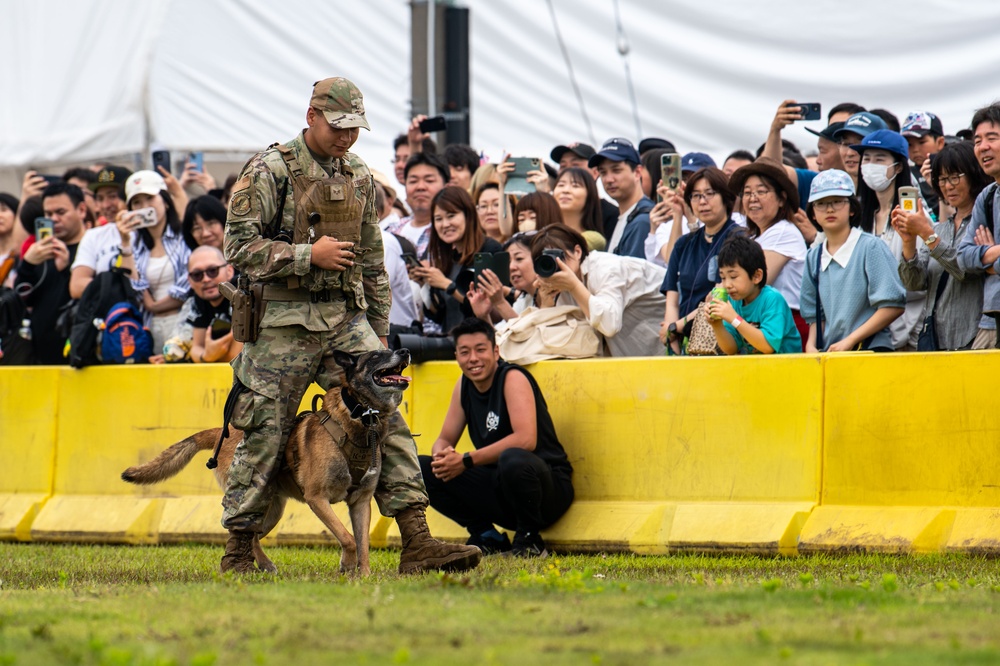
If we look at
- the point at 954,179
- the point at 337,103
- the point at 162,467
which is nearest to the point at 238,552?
the point at 162,467

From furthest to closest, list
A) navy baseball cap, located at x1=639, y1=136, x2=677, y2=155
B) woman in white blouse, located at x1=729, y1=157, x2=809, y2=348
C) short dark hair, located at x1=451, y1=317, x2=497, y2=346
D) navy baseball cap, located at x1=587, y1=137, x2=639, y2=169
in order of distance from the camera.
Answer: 1. navy baseball cap, located at x1=639, y1=136, x2=677, y2=155
2. navy baseball cap, located at x1=587, y1=137, x2=639, y2=169
3. woman in white blouse, located at x1=729, y1=157, x2=809, y2=348
4. short dark hair, located at x1=451, y1=317, x2=497, y2=346

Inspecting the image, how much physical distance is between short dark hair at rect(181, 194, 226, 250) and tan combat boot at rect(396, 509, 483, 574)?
4447mm

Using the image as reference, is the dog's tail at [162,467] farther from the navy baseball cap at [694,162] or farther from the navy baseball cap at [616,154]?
the navy baseball cap at [694,162]

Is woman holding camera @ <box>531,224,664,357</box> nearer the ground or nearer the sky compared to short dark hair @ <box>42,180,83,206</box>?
nearer the ground

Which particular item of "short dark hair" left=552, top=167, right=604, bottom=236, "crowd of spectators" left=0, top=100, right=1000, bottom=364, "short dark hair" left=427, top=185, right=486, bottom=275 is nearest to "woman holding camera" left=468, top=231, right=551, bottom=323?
"crowd of spectators" left=0, top=100, right=1000, bottom=364

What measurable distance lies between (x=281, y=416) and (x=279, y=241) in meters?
0.94

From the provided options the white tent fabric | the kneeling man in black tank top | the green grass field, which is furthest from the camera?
the white tent fabric

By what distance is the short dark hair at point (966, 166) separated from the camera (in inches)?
340

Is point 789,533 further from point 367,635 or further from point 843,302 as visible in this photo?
point 367,635

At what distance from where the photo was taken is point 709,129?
14844mm

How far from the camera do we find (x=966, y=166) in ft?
28.3

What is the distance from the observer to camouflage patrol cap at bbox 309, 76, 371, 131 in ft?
23.9

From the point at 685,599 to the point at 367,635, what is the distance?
4.93 ft

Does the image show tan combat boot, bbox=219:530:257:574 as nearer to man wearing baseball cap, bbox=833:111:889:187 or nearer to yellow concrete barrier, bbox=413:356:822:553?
yellow concrete barrier, bbox=413:356:822:553
